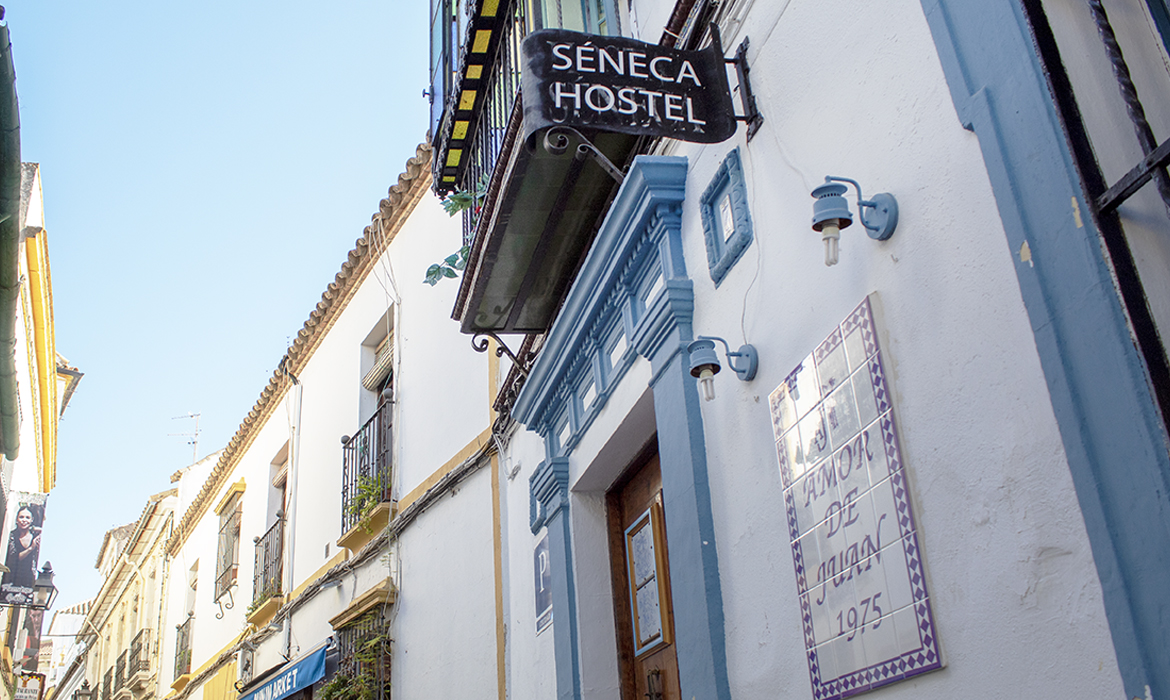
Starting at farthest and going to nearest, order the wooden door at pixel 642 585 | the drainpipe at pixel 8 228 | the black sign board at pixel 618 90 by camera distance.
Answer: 1. the drainpipe at pixel 8 228
2. the wooden door at pixel 642 585
3. the black sign board at pixel 618 90

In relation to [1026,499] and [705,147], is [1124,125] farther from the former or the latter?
[705,147]

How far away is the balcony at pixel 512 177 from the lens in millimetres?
4641

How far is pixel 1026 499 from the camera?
2.08 metres

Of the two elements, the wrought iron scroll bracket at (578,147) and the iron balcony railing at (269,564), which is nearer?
the wrought iron scroll bracket at (578,147)

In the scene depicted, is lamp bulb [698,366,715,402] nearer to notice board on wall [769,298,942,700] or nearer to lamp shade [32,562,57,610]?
notice board on wall [769,298,942,700]

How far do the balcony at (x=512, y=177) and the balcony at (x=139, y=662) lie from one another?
45.6 feet

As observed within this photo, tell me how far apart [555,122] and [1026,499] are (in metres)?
1.86

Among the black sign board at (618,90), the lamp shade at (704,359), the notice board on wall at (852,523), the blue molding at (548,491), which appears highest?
the black sign board at (618,90)

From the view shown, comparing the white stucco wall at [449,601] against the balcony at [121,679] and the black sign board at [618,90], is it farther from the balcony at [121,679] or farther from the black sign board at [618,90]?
the balcony at [121,679]

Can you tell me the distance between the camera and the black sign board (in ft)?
10.7

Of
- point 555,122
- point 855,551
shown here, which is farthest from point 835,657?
point 555,122

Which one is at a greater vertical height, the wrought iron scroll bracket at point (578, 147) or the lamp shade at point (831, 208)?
the wrought iron scroll bracket at point (578, 147)

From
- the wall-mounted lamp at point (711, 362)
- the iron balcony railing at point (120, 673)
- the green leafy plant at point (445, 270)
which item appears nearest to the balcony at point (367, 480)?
the green leafy plant at point (445, 270)

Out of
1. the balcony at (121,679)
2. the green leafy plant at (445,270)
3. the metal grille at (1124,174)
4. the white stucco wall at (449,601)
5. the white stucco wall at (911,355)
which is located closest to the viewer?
the metal grille at (1124,174)
